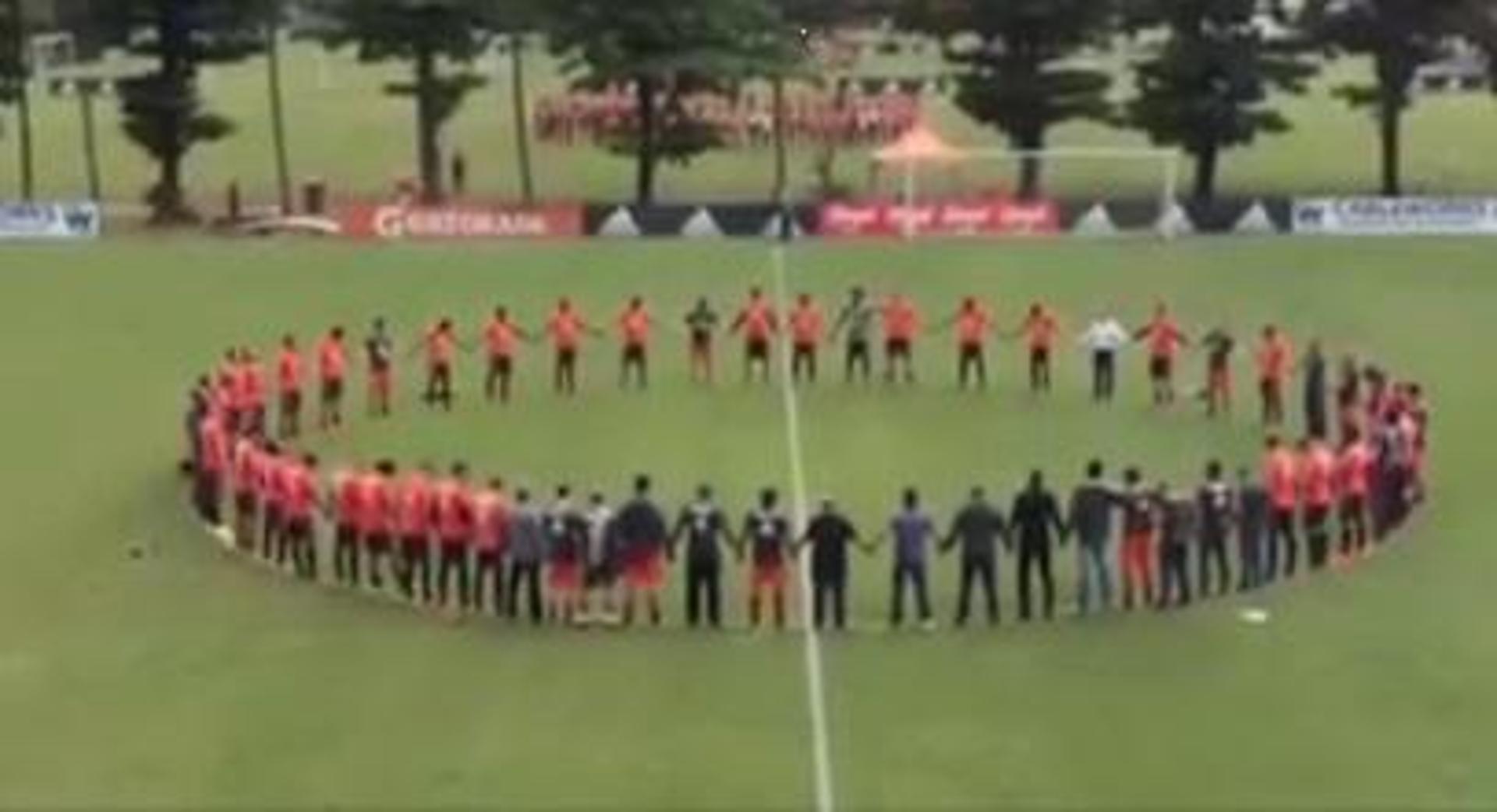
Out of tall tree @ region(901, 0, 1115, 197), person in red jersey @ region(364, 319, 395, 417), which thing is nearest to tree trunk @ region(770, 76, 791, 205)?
tall tree @ region(901, 0, 1115, 197)

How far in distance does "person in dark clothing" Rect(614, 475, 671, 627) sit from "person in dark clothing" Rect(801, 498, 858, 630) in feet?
4.56

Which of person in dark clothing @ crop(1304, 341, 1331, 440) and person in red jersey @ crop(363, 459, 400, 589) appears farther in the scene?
person in dark clothing @ crop(1304, 341, 1331, 440)

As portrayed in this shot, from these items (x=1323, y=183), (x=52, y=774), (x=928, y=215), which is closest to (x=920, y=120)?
(x=1323, y=183)

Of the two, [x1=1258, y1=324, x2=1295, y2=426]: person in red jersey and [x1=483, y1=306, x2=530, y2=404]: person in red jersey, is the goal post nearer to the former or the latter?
[x1=483, y1=306, x2=530, y2=404]: person in red jersey

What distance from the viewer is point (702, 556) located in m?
27.2

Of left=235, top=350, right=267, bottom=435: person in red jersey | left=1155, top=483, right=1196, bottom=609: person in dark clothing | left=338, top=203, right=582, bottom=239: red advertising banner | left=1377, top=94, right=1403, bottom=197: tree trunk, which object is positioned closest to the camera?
left=1155, top=483, right=1196, bottom=609: person in dark clothing

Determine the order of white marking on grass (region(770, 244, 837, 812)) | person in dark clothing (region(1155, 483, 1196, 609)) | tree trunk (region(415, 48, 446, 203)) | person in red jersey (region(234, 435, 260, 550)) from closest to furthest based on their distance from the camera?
white marking on grass (region(770, 244, 837, 812)) < person in dark clothing (region(1155, 483, 1196, 609)) < person in red jersey (region(234, 435, 260, 550)) < tree trunk (region(415, 48, 446, 203))

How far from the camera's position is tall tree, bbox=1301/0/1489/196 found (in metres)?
62.8

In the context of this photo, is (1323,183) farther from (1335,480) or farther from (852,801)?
(852,801)

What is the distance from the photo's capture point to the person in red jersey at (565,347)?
39469 millimetres

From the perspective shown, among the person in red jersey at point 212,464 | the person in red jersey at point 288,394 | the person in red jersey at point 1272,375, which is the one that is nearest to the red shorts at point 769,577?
the person in red jersey at point 212,464

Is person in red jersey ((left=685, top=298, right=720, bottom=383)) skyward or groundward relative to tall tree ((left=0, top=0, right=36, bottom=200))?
groundward

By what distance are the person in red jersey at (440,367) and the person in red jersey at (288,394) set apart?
2016 mm

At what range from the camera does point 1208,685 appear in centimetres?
2573
